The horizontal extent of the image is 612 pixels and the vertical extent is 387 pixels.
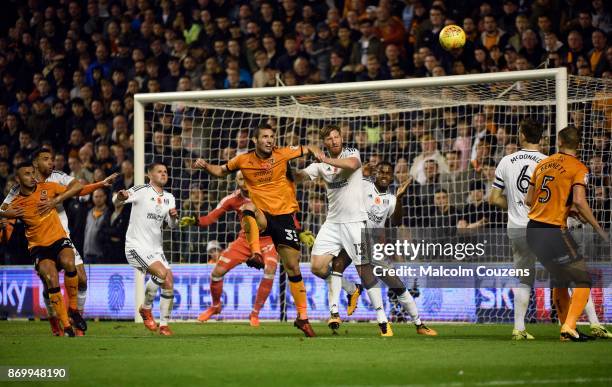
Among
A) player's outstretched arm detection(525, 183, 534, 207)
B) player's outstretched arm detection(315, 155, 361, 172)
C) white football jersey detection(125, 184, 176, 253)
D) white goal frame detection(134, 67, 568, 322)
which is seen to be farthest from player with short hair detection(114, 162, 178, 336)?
player's outstretched arm detection(525, 183, 534, 207)

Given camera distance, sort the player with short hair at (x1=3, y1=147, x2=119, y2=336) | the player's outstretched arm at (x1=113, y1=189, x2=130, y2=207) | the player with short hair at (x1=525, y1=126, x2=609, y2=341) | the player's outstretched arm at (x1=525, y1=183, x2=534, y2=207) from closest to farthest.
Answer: the player with short hair at (x1=525, y1=126, x2=609, y2=341) → the player's outstretched arm at (x1=525, y1=183, x2=534, y2=207) → the player with short hair at (x1=3, y1=147, x2=119, y2=336) → the player's outstretched arm at (x1=113, y1=189, x2=130, y2=207)

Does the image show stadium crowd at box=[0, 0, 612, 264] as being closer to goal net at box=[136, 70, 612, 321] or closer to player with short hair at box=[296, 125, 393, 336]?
goal net at box=[136, 70, 612, 321]

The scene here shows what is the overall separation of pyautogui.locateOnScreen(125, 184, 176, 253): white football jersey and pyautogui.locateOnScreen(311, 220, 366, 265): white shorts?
203 centimetres

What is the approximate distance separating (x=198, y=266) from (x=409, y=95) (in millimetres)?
4211

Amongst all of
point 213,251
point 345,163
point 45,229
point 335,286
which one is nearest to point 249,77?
point 213,251

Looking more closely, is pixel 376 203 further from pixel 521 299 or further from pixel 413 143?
pixel 521 299

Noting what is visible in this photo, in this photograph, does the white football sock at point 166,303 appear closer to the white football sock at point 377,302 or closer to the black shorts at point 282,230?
the black shorts at point 282,230

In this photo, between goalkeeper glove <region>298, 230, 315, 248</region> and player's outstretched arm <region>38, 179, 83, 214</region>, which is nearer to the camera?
player's outstretched arm <region>38, 179, 83, 214</region>

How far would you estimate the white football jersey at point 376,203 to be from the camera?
13.0 meters

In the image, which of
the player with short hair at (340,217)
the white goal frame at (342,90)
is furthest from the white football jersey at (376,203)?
the white goal frame at (342,90)

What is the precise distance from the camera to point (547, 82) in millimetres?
13641

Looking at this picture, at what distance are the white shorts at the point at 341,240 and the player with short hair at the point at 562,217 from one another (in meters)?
2.45

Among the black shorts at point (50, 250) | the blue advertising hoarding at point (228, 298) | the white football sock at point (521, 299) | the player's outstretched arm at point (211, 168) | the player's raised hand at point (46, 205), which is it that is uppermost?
the player's outstretched arm at point (211, 168)

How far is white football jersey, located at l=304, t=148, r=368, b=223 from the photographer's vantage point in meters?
11.6
